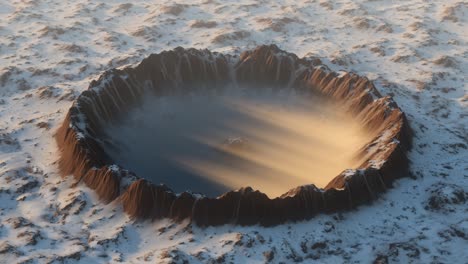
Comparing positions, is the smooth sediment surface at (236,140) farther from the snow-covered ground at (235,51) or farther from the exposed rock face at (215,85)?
the snow-covered ground at (235,51)

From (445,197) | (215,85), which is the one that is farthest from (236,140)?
(445,197)

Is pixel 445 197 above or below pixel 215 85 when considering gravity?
below

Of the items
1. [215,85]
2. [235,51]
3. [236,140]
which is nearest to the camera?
[236,140]

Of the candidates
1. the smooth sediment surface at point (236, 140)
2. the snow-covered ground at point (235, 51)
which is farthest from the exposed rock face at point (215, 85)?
the smooth sediment surface at point (236, 140)

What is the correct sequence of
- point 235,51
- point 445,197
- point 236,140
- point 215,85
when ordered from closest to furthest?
point 445,197 → point 236,140 → point 215,85 → point 235,51

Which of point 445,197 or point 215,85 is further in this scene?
point 215,85

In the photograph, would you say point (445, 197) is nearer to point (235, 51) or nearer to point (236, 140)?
point (236, 140)
